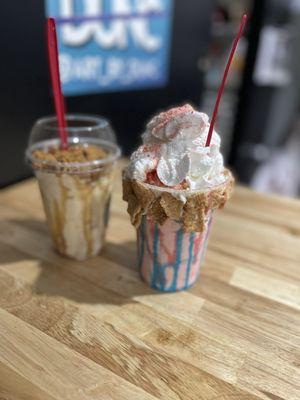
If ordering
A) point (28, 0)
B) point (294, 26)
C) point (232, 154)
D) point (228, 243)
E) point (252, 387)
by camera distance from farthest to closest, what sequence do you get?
point (232, 154), point (294, 26), point (28, 0), point (228, 243), point (252, 387)

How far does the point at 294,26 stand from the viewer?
2.06 metres

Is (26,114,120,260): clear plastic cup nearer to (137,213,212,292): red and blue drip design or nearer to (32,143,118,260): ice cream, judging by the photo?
(32,143,118,260): ice cream

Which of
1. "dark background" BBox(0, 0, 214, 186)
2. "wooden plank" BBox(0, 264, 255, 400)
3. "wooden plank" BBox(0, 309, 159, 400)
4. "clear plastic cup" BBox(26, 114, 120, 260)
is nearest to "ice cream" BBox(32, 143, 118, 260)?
"clear plastic cup" BBox(26, 114, 120, 260)

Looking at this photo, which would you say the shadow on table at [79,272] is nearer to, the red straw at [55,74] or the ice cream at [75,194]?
the ice cream at [75,194]

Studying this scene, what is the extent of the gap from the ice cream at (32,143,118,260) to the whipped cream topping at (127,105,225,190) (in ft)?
0.44

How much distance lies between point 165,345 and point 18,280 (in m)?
0.32

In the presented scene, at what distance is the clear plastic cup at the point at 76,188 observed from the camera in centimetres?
69

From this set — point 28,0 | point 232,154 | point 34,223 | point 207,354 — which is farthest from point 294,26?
point 207,354

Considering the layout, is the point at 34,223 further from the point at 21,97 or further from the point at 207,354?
the point at 207,354

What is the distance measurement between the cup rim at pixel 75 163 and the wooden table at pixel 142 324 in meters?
0.22

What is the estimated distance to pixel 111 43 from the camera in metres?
1.27

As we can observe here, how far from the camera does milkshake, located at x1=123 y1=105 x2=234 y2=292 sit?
0.56 meters

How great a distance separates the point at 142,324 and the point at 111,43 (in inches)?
41.6

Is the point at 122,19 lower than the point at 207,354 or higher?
higher
